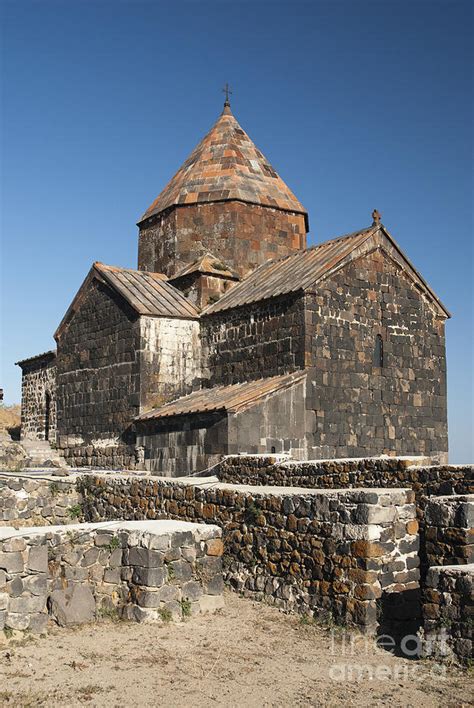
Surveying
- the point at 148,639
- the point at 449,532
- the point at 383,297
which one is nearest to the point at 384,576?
the point at 449,532

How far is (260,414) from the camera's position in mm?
13523

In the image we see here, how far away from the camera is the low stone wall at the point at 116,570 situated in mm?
7012

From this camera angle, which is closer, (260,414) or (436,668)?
(436,668)

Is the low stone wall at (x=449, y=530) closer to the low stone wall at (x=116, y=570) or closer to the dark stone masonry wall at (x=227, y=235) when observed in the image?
the low stone wall at (x=116, y=570)

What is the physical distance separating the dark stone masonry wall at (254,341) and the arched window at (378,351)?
6.06ft

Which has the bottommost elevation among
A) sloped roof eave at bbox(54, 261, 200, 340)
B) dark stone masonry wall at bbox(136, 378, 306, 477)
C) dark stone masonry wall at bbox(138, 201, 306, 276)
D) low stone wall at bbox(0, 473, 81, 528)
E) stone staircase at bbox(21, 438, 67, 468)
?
low stone wall at bbox(0, 473, 81, 528)

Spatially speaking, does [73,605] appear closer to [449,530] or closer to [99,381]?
[449,530]

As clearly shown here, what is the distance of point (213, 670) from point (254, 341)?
392 inches

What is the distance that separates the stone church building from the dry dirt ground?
6390 mm

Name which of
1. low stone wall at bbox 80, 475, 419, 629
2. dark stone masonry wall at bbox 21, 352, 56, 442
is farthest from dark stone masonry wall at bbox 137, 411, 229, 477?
dark stone masonry wall at bbox 21, 352, 56, 442

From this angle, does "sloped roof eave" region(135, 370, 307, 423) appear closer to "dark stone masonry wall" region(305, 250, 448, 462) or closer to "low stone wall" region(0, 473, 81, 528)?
"dark stone masonry wall" region(305, 250, 448, 462)

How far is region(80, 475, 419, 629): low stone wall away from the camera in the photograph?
7.20m

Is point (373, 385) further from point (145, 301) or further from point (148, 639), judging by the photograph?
point (148, 639)

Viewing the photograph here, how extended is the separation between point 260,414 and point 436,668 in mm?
7735
